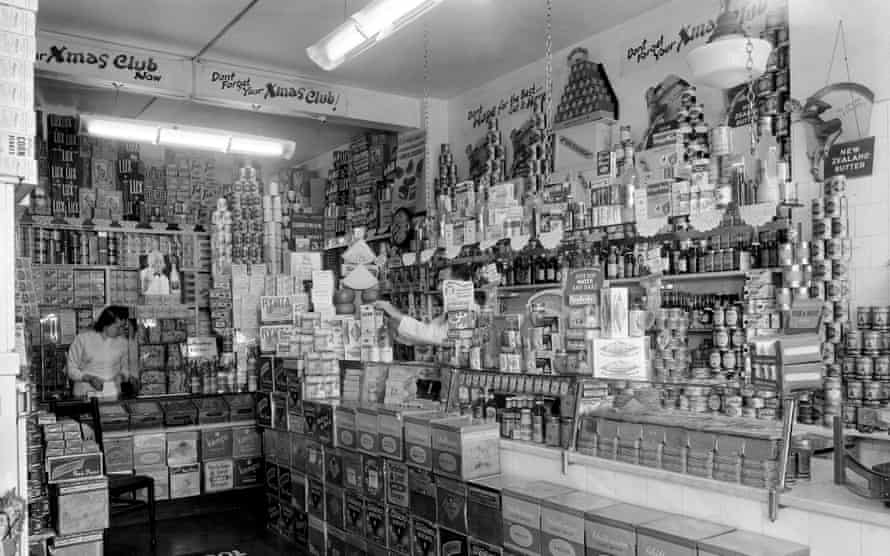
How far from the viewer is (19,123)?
2.49m

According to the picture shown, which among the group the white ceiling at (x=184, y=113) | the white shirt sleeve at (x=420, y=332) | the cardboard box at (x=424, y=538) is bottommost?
the cardboard box at (x=424, y=538)

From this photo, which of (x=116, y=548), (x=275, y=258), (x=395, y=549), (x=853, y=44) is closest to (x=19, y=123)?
(x=395, y=549)

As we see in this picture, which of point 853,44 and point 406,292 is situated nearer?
point 853,44

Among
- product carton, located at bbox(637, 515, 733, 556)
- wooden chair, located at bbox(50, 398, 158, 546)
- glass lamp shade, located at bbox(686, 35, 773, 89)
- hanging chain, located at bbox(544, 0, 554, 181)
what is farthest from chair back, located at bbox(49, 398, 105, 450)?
glass lamp shade, located at bbox(686, 35, 773, 89)

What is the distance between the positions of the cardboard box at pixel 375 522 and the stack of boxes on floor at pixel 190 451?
265 cm

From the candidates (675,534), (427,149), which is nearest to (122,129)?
(427,149)

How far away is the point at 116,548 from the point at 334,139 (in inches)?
273

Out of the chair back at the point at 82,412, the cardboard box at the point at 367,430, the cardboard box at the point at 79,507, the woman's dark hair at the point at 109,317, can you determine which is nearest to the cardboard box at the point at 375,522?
the cardboard box at the point at 367,430

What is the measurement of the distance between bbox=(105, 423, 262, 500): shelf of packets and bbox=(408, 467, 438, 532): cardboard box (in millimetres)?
3234

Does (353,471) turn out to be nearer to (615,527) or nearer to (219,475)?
(615,527)

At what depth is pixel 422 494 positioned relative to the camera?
13.4ft

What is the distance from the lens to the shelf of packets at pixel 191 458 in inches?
256

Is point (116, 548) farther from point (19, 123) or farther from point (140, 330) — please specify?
point (19, 123)

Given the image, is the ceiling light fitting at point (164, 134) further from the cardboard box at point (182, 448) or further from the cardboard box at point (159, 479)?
the cardboard box at point (159, 479)
